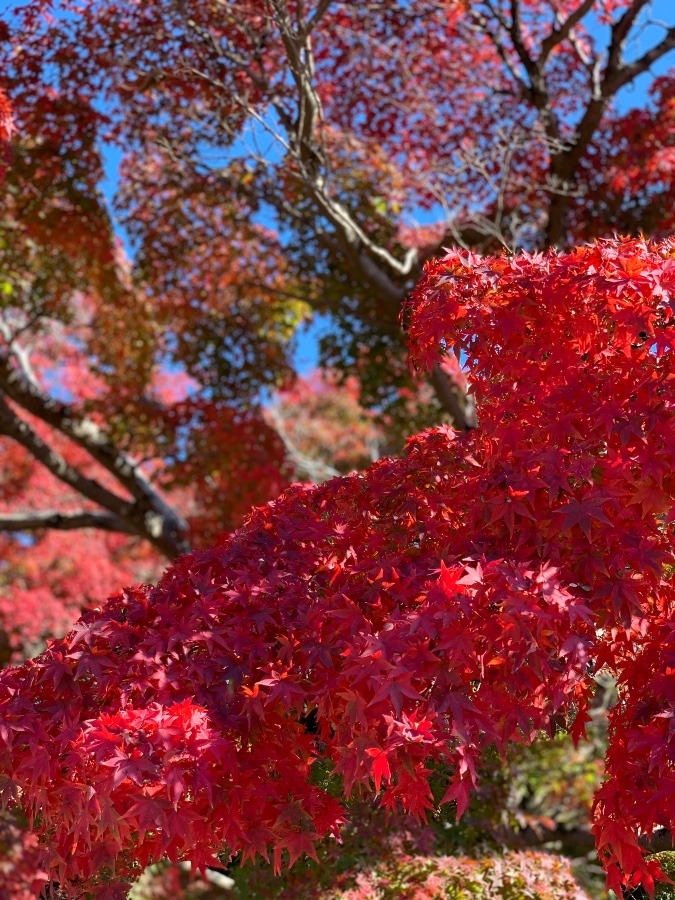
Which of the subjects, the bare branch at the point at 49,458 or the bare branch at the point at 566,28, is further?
the bare branch at the point at 49,458

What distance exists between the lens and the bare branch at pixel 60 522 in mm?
9023

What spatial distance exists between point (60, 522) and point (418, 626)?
736 cm

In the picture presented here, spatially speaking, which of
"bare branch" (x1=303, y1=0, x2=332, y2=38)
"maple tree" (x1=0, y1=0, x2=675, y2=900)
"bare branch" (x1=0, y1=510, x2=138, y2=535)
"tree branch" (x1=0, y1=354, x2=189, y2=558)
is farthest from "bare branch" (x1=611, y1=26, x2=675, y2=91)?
"bare branch" (x1=0, y1=510, x2=138, y2=535)

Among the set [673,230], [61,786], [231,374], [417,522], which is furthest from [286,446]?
[61,786]

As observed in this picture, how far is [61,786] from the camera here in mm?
2559

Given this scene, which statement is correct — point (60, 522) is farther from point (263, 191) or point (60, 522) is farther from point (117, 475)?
point (263, 191)

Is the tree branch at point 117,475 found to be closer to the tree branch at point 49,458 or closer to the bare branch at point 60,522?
the tree branch at point 49,458

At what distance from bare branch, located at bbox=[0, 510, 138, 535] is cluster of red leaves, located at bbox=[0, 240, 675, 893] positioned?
6.22 metres

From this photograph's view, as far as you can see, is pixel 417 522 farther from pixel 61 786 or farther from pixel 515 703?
pixel 61 786

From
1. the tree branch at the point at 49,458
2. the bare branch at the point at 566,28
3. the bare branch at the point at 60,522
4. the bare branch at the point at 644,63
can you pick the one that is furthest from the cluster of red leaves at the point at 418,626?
the bare branch at the point at 60,522

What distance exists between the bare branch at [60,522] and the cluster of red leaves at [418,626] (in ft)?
20.4

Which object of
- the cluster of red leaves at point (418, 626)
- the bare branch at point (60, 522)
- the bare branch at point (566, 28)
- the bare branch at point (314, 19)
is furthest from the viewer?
the bare branch at point (60, 522)

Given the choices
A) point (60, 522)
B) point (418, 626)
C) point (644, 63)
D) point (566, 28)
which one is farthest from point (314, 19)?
point (60, 522)

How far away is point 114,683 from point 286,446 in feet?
23.1
